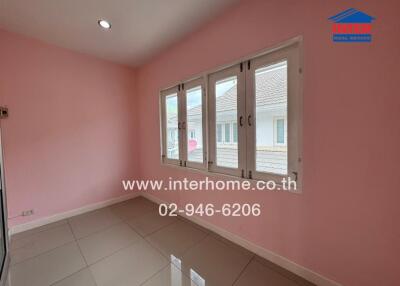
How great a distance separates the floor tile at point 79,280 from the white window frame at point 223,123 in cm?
161

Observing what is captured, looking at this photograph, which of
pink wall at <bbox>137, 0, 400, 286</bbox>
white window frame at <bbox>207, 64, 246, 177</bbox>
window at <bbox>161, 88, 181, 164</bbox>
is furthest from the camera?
window at <bbox>161, 88, 181, 164</bbox>

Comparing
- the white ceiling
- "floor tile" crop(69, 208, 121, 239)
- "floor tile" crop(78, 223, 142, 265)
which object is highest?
the white ceiling

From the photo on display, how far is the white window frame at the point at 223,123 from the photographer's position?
71.9 inches

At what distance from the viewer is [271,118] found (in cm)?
162

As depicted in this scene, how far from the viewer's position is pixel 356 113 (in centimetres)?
117

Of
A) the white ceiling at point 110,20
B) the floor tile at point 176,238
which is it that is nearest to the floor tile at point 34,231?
the floor tile at point 176,238

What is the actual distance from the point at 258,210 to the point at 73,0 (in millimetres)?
2901

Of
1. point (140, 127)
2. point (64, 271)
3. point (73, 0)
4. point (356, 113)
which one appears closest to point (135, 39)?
point (73, 0)

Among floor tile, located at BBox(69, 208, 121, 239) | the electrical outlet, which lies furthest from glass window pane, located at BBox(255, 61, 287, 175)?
the electrical outlet

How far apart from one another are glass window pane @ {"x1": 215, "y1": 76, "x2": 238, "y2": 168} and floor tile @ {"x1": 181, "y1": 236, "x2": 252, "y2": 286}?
950 millimetres

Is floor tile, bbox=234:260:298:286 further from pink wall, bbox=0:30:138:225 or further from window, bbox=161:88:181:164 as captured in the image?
pink wall, bbox=0:30:138:225

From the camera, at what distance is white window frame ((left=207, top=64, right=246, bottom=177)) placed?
1826 mm

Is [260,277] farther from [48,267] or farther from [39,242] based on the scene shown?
[39,242]

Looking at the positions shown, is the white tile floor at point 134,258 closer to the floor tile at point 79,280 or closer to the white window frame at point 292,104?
the floor tile at point 79,280
